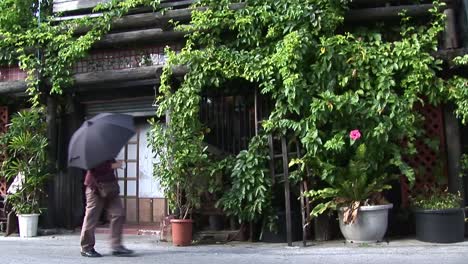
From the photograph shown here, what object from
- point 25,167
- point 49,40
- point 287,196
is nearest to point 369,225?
point 287,196

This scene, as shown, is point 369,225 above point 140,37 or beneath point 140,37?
beneath

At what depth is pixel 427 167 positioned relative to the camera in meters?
8.06

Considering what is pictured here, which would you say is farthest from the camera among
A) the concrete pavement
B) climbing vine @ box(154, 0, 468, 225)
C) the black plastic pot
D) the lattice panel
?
the lattice panel

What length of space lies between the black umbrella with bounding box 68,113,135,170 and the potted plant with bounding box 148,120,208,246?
53.7 inches

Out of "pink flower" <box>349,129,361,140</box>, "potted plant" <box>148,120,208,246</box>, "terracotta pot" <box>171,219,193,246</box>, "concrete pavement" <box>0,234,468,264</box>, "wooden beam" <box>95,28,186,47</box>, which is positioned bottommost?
"concrete pavement" <box>0,234,468,264</box>

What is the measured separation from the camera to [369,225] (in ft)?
24.0

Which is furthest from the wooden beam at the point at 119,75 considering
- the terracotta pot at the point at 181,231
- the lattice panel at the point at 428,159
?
the lattice panel at the point at 428,159

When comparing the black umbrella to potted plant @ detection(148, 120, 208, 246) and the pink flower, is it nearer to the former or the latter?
potted plant @ detection(148, 120, 208, 246)

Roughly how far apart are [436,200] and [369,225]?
102cm

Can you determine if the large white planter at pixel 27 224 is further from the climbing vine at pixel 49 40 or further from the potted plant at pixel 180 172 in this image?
the potted plant at pixel 180 172

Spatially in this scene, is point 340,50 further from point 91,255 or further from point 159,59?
point 91,255

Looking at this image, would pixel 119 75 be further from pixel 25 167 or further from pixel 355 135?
pixel 355 135

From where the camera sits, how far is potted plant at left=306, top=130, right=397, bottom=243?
7312 millimetres

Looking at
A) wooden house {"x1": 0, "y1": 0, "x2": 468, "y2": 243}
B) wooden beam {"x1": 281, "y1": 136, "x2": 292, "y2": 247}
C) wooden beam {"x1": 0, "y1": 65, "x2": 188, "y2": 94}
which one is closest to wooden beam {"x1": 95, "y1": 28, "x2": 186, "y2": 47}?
wooden house {"x1": 0, "y1": 0, "x2": 468, "y2": 243}
